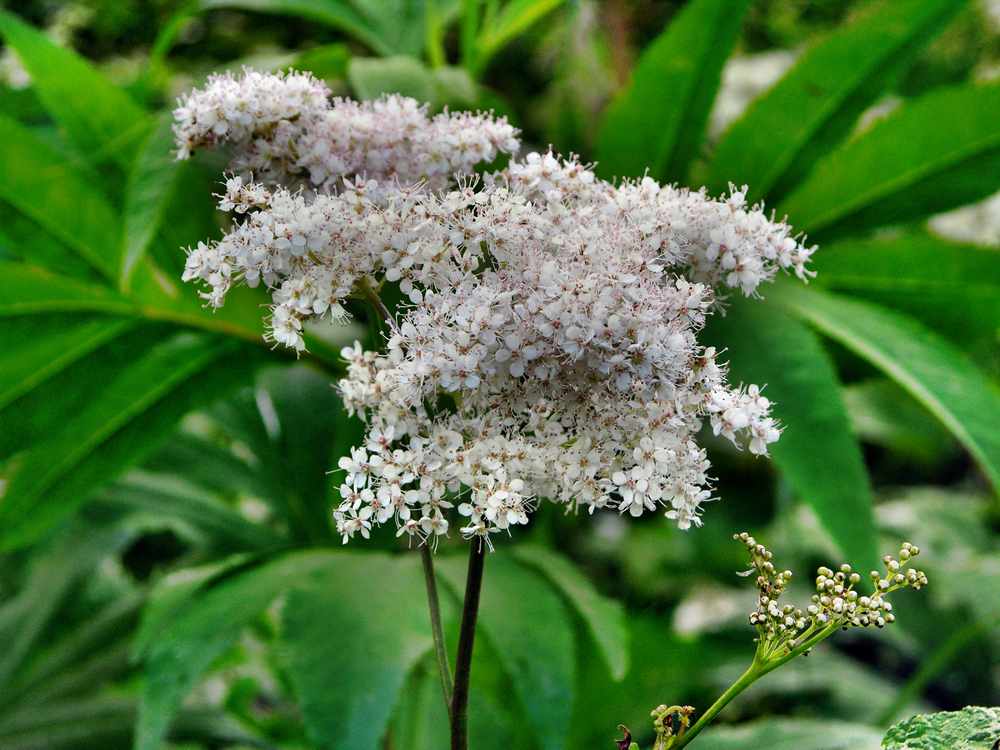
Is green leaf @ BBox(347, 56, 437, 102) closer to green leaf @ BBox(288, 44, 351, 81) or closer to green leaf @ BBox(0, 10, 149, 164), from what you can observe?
green leaf @ BBox(288, 44, 351, 81)

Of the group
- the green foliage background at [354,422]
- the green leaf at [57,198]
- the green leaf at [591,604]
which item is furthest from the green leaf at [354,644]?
the green leaf at [57,198]

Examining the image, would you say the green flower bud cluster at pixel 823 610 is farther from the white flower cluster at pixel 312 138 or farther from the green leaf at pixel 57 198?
the green leaf at pixel 57 198

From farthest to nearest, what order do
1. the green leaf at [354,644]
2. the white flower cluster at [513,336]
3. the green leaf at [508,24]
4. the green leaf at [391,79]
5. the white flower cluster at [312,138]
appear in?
the green leaf at [508,24], the green leaf at [391,79], the green leaf at [354,644], the white flower cluster at [312,138], the white flower cluster at [513,336]

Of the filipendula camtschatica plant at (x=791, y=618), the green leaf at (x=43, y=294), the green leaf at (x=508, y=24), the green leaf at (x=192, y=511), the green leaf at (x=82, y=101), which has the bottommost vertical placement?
the filipendula camtschatica plant at (x=791, y=618)

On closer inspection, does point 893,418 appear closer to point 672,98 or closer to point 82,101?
point 672,98

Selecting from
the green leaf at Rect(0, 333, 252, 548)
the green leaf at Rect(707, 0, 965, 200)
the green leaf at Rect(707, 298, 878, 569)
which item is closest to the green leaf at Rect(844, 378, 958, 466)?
the green leaf at Rect(707, 0, 965, 200)

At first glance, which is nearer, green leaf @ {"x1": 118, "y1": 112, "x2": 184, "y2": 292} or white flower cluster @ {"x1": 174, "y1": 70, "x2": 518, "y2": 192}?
white flower cluster @ {"x1": 174, "y1": 70, "x2": 518, "y2": 192}
